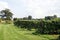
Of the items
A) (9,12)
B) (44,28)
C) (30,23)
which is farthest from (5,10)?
(44,28)

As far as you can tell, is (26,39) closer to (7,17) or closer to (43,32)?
(43,32)

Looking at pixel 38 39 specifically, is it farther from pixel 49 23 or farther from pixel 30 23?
pixel 30 23

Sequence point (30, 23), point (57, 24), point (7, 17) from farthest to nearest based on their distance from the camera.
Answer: point (7, 17) < point (30, 23) < point (57, 24)

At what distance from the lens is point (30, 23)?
56469 mm

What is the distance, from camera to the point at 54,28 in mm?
37750

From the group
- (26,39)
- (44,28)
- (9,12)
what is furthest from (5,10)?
(26,39)

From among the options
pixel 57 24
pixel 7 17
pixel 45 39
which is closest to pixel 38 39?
pixel 45 39

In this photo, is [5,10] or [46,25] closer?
[46,25]

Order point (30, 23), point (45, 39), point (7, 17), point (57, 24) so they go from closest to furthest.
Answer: point (45, 39), point (57, 24), point (30, 23), point (7, 17)

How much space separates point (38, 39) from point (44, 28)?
11155 mm

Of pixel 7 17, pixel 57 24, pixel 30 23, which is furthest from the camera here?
pixel 7 17

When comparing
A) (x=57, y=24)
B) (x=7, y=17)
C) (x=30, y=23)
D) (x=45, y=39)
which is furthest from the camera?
(x=7, y=17)

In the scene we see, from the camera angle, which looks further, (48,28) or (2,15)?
(2,15)

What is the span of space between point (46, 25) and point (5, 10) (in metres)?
121
